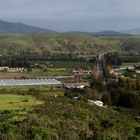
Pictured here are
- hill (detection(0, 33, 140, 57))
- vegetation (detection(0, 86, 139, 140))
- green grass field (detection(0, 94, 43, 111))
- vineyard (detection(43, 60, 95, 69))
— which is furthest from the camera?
hill (detection(0, 33, 140, 57))

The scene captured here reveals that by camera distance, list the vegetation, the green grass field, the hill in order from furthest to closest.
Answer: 1. the hill
2. the green grass field
3. the vegetation

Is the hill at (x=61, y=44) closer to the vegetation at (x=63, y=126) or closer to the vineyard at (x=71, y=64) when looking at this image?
the vineyard at (x=71, y=64)

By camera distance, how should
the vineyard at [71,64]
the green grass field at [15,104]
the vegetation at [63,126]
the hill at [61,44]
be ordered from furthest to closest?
the hill at [61,44] < the vineyard at [71,64] < the green grass field at [15,104] < the vegetation at [63,126]

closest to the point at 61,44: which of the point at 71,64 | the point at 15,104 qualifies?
the point at 71,64

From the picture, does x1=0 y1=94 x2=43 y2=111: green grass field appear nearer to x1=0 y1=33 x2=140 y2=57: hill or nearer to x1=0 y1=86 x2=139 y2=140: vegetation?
x1=0 y1=86 x2=139 y2=140: vegetation

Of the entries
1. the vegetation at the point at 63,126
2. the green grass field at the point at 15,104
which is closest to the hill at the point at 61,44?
the green grass field at the point at 15,104

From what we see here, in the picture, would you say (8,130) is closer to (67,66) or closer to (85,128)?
(85,128)

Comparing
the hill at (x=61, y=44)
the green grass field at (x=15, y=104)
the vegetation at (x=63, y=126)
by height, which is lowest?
the hill at (x=61, y=44)

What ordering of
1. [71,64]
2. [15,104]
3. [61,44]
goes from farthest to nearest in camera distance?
1. [61,44]
2. [71,64]
3. [15,104]

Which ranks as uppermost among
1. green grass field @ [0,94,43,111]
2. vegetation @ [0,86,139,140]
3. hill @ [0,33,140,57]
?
vegetation @ [0,86,139,140]

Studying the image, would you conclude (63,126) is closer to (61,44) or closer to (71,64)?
(71,64)

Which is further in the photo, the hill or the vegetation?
the hill

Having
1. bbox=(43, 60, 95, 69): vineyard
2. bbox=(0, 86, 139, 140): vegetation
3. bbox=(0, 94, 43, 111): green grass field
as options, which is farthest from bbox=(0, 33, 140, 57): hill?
bbox=(0, 86, 139, 140): vegetation
